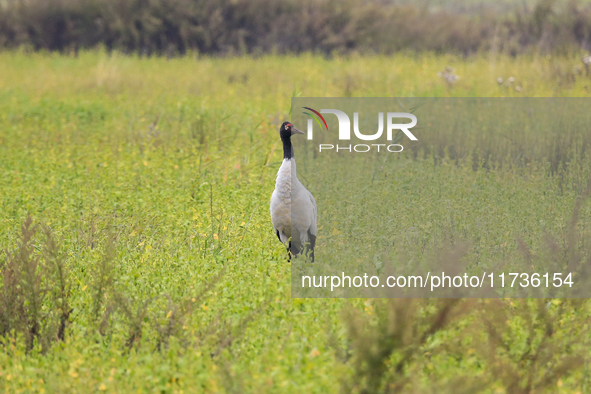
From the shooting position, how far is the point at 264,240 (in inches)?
→ 247

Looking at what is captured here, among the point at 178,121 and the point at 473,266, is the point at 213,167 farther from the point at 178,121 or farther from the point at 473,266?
the point at 473,266

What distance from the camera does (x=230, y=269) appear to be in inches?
215

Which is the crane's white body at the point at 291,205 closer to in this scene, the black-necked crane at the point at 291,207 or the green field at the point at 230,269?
the black-necked crane at the point at 291,207

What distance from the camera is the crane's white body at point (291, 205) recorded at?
5254mm

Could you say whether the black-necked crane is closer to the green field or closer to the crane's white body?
the crane's white body

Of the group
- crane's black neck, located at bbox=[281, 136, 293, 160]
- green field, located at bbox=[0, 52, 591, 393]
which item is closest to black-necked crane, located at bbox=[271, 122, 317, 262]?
crane's black neck, located at bbox=[281, 136, 293, 160]

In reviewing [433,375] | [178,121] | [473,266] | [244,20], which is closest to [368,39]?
[244,20]

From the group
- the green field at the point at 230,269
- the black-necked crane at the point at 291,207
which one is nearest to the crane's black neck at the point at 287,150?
the black-necked crane at the point at 291,207

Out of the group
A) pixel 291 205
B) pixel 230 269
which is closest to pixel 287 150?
pixel 291 205

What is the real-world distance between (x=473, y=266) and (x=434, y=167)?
10.6ft

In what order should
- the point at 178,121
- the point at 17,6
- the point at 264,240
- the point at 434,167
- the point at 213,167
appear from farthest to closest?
the point at 17,6, the point at 178,121, the point at 213,167, the point at 434,167, the point at 264,240

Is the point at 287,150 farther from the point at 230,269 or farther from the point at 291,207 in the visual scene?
the point at 230,269

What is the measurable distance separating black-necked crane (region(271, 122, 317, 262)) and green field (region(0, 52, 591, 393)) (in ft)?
0.93

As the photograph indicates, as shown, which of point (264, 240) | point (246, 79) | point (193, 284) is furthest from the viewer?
point (246, 79)
